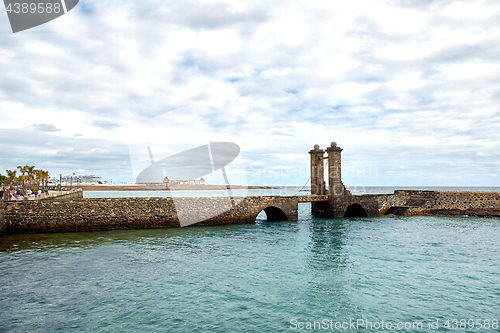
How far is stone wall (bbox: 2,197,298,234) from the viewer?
59.3 feet

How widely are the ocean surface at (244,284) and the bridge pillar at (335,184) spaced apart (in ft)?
31.4

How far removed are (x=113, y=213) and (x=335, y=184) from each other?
62.5 ft

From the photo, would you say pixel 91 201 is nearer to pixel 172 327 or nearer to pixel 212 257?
pixel 212 257

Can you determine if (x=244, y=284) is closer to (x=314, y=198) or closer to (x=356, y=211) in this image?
(x=314, y=198)

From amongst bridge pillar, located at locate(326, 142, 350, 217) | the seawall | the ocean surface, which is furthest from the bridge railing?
the ocean surface

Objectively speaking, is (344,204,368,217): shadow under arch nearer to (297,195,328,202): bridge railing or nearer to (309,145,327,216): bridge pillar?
(309,145,327,216): bridge pillar

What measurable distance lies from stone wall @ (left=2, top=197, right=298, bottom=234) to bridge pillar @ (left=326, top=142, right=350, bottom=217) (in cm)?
786

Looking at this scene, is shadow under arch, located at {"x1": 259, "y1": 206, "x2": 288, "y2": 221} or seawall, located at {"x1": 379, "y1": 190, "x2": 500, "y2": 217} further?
seawall, located at {"x1": 379, "y1": 190, "x2": 500, "y2": 217}

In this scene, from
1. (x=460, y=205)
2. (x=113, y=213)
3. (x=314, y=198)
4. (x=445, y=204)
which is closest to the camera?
(x=113, y=213)

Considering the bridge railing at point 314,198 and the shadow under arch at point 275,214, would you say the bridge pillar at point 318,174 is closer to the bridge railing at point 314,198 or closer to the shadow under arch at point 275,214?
the bridge railing at point 314,198

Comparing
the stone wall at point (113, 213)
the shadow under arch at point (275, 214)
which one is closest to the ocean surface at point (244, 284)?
the stone wall at point (113, 213)

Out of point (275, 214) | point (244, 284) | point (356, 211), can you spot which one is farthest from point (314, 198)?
point (244, 284)

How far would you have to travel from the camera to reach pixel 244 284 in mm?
10125

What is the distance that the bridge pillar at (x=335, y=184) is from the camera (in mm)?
27609
